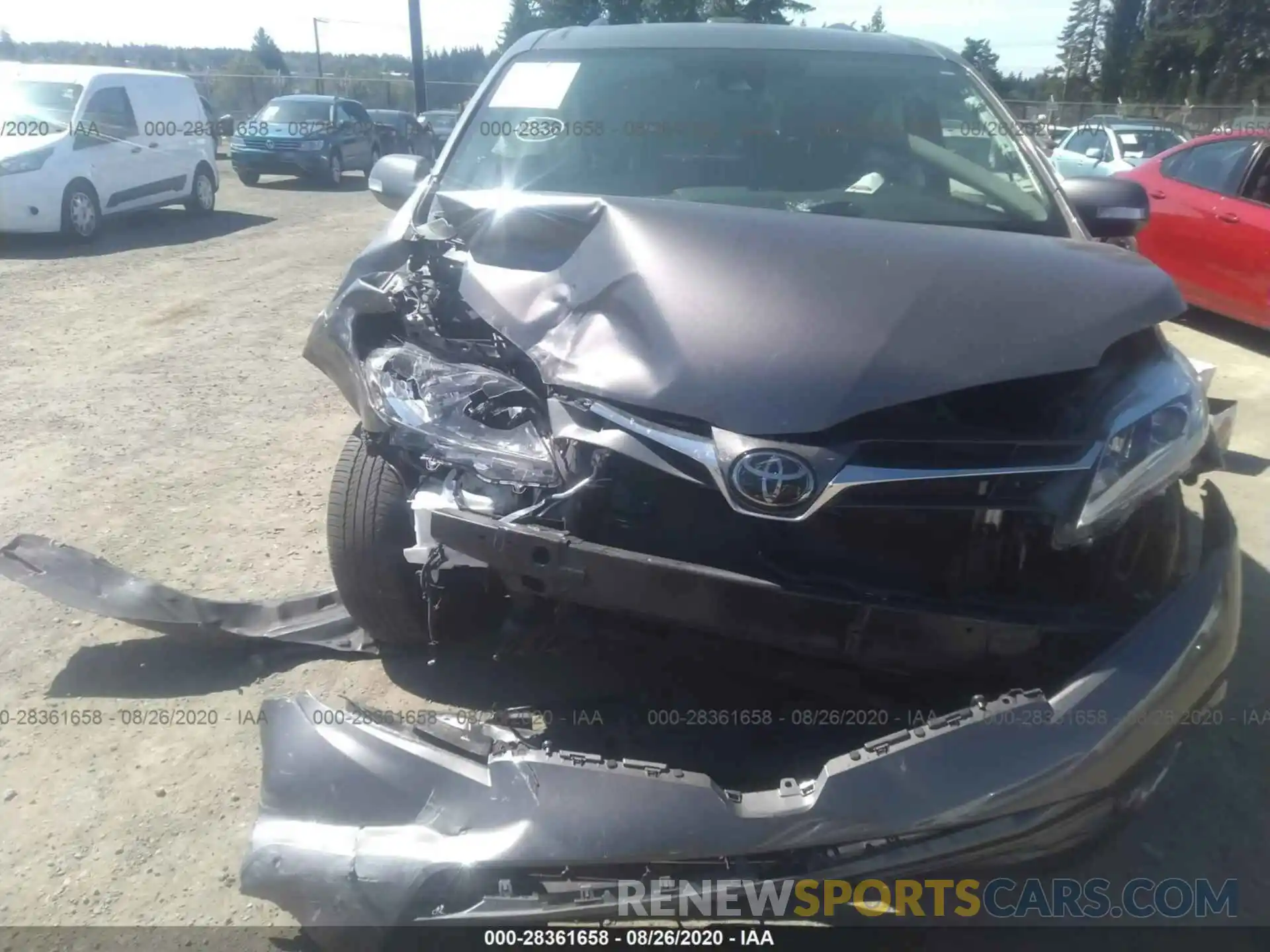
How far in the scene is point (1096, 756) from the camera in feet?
5.77

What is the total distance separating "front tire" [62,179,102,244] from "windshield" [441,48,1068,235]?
8.55 metres

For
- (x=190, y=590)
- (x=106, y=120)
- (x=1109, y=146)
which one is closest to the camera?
(x=190, y=590)

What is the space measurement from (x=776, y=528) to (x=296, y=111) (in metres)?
18.0

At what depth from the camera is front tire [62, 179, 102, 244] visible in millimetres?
10344

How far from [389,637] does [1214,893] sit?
2.11 meters

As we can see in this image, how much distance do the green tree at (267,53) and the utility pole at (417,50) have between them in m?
36.5

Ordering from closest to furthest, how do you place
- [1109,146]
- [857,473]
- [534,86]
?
[857,473] → [534,86] → [1109,146]

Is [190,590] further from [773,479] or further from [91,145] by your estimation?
[91,145]

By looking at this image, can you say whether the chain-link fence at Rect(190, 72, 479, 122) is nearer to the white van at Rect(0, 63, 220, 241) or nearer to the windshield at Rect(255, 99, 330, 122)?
the windshield at Rect(255, 99, 330, 122)

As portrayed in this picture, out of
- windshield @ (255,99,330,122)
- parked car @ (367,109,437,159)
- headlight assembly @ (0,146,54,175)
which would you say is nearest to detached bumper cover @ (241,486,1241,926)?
headlight assembly @ (0,146,54,175)

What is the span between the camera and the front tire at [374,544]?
2686mm

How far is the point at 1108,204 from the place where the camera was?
331 cm

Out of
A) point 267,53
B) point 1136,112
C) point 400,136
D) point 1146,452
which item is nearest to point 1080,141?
point 1146,452

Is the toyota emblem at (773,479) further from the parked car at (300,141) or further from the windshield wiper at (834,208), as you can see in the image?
the parked car at (300,141)
